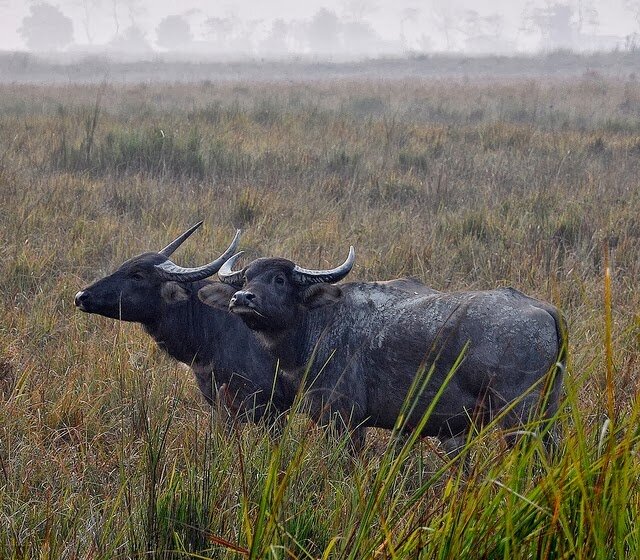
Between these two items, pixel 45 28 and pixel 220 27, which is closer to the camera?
pixel 45 28

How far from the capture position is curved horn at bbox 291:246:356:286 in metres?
4.48

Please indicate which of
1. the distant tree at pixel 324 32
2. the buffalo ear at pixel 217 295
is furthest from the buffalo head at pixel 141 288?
the distant tree at pixel 324 32

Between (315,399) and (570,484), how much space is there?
2547 millimetres

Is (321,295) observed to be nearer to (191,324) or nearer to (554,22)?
(191,324)

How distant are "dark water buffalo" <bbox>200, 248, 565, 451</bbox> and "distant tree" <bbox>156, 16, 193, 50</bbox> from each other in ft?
554

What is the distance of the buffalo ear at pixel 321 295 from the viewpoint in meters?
4.39

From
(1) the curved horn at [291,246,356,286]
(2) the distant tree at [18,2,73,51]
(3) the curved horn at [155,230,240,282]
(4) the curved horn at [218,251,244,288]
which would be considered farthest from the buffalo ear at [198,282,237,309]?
(2) the distant tree at [18,2,73,51]

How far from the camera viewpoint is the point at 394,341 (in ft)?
14.1

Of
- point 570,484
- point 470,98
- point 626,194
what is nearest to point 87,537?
point 570,484

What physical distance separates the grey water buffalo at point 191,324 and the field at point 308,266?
0.19m

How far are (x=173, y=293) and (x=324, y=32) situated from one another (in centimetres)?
16606

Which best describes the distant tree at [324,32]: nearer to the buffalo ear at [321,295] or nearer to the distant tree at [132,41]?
the distant tree at [132,41]

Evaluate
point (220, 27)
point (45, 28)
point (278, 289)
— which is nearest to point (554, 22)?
point (220, 27)

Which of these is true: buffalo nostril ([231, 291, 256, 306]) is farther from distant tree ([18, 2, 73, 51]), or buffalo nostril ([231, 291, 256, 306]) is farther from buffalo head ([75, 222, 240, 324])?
distant tree ([18, 2, 73, 51])
